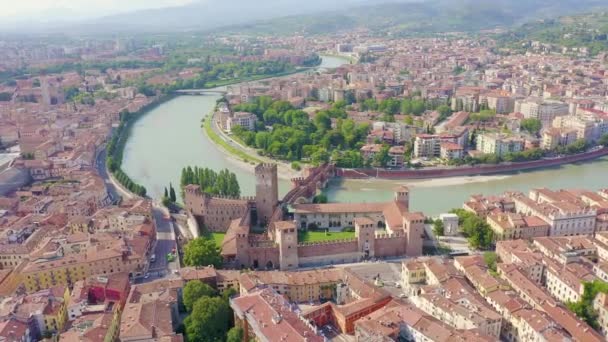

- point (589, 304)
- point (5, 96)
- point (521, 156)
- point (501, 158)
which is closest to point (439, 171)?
point (501, 158)

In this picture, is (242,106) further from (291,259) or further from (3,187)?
(291,259)

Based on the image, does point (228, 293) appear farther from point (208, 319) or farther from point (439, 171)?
point (439, 171)

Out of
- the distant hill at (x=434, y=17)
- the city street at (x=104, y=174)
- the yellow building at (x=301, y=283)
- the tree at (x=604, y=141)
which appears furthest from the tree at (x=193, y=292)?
the distant hill at (x=434, y=17)

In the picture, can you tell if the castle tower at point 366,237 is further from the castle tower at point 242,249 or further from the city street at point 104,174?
the city street at point 104,174

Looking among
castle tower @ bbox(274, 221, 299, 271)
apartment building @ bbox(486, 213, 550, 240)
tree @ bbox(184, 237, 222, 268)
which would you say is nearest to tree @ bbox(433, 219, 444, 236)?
apartment building @ bbox(486, 213, 550, 240)

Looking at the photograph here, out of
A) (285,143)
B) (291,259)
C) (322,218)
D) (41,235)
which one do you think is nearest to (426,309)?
(291,259)

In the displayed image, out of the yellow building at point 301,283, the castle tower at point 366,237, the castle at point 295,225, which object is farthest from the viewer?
the castle tower at point 366,237

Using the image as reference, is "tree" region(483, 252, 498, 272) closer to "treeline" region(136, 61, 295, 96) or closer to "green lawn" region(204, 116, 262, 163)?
"green lawn" region(204, 116, 262, 163)
